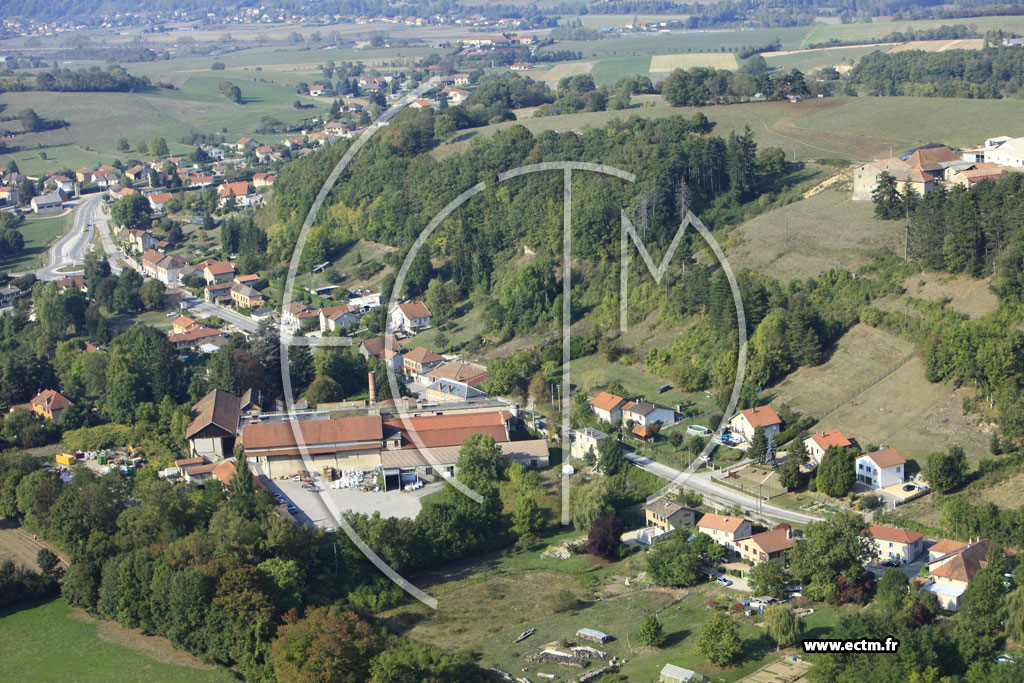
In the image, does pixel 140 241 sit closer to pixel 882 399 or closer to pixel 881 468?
pixel 882 399

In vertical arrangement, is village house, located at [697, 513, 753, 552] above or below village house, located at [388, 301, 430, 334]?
below

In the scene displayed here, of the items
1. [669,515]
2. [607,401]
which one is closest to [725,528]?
[669,515]

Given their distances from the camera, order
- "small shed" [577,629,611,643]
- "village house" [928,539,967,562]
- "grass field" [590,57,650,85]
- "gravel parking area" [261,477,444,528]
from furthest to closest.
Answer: "grass field" [590,57,650,85], "gravel parking area" [261,477,444,528], "village house" [928,539,967,562], "small shed" [577,629,611,643]

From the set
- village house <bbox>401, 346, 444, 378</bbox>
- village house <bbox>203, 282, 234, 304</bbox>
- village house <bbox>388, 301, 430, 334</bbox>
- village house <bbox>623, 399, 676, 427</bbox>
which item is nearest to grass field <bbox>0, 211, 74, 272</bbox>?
village house <bbox>203, 282, 234, 304</bbox>

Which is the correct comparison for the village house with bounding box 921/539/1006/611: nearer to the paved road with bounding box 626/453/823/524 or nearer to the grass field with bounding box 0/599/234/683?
the paved road with bounding box 626/453/823/524

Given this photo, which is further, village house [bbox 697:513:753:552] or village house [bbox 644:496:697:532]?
village house [bbox 644:496:697:532]
